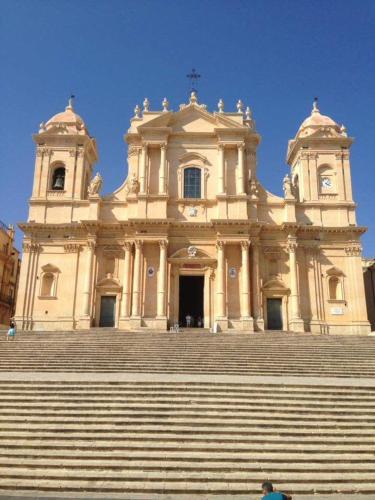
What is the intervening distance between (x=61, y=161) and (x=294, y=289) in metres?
17.3

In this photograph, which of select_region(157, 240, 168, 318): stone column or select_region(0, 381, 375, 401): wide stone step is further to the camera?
select_region(157, 240, 168, 318): stone column

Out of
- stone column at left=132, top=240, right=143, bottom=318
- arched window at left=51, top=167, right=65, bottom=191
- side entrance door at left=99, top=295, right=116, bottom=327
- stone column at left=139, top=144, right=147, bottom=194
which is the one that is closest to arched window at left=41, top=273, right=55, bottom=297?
side entrance door at left=99, top=295, right=116, bottom=327

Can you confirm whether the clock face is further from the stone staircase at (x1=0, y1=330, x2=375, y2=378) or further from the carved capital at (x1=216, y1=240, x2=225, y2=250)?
the stone staircase at (x1=0, y1=330, x2=375, y2=378)

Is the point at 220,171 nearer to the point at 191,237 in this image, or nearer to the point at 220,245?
the point at 191,237

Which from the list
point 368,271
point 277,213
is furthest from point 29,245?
point 368,271

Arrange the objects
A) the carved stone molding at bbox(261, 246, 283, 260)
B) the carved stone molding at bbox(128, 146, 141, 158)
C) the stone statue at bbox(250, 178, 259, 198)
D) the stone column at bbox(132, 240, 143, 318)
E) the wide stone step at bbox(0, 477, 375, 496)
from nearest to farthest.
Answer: the wide stone step at bbox(0, 477, 375, 496)
the stone column at bbox(132, 240, 143, 318)
the carved stone molding at bbox(261, 246, 283, 260)
the stone statue at bbox(250, 178, 259, 198)
the carved stone molding at bbox(128, 146, 141, 158)

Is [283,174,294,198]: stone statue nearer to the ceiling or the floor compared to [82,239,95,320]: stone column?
nearer to the ceiling

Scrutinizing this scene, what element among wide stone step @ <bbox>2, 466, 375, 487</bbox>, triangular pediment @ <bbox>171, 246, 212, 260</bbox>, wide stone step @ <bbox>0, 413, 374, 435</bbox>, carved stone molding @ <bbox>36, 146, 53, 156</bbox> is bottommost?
wide stone step @ <bbox>2, 466, 375, 487</bbox>

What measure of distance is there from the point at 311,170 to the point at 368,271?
11.6 m

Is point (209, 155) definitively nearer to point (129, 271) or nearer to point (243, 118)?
point (243, 118)

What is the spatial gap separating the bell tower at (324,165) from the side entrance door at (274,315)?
7052 mm

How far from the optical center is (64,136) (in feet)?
101

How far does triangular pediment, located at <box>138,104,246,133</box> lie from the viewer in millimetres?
29984

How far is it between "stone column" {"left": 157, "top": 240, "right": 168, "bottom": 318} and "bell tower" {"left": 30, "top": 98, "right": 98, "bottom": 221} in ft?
22.5
